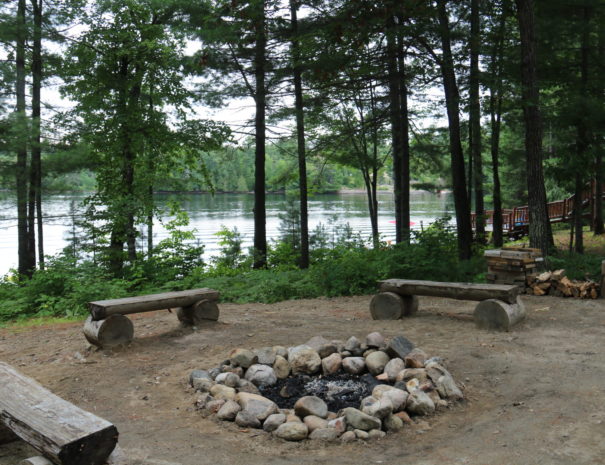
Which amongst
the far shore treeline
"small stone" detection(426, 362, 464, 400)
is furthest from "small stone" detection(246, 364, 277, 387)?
the far shore treeline

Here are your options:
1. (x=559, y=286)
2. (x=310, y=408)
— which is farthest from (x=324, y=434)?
(x=559, y=286)

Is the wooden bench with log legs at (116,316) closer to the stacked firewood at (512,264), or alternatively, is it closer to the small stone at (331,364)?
the small stone at (331,364)

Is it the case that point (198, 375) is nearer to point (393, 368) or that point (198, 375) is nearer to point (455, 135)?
point (393, 368)

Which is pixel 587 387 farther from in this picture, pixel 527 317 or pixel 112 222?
pixel 112 222

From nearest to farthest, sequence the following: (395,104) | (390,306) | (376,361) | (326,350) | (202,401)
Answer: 1. (202,401)
2. (376,361)
3. (326,350)
4. (390,306)
5. (395,104)

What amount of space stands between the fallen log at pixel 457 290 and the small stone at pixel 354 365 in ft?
7.35

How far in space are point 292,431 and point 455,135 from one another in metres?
8.85

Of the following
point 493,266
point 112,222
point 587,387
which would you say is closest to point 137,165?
point 112,222

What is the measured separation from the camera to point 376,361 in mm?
4949

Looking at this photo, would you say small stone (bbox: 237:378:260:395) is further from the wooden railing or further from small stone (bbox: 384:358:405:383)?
the wooden railing

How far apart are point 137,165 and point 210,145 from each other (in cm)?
201

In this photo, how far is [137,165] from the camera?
42.8ft

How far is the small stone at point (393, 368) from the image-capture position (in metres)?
4.72

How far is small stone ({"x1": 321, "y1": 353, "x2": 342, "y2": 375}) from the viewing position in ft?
16.5
